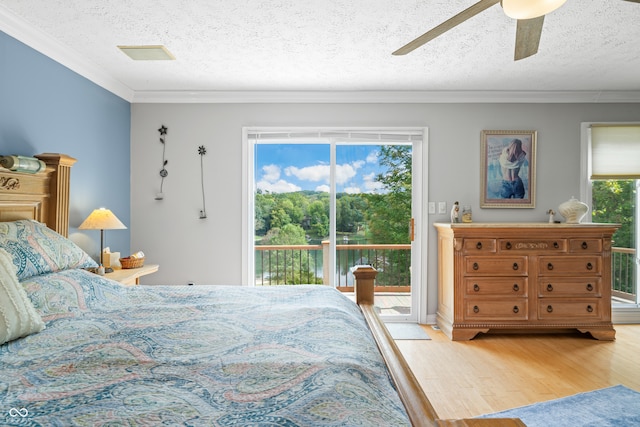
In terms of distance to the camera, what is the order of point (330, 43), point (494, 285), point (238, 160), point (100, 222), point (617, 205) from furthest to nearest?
point (617, 205), point (238, 160), point (494, 285), point (100, 222), point (330, 43)

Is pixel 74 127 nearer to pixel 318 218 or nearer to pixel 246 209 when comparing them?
pixel 246 209

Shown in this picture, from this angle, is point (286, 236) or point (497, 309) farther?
point (286, 236)

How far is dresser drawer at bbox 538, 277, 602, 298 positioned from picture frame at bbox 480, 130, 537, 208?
85cm

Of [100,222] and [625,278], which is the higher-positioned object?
[100,222]

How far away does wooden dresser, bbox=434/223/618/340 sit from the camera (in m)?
3.81

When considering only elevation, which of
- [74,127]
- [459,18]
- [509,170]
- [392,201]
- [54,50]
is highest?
[54,50]

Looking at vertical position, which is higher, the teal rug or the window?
the window

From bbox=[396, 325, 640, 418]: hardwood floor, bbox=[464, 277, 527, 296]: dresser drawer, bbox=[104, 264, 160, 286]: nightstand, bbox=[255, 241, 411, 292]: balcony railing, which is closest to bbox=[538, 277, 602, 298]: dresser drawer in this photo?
bbox=[464, 277, 527, 296]: dresser drawer

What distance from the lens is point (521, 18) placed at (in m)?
1.59

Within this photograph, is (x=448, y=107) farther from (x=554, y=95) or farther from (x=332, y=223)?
(x=332, y=223)

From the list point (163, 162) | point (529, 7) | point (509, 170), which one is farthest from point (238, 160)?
point (529, 7)

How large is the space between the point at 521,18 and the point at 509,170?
9.75ft

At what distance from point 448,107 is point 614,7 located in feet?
6.32

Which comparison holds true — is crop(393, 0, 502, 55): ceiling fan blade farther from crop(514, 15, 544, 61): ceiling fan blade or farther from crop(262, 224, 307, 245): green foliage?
crop(262, 224, 307, 245): green foliage
